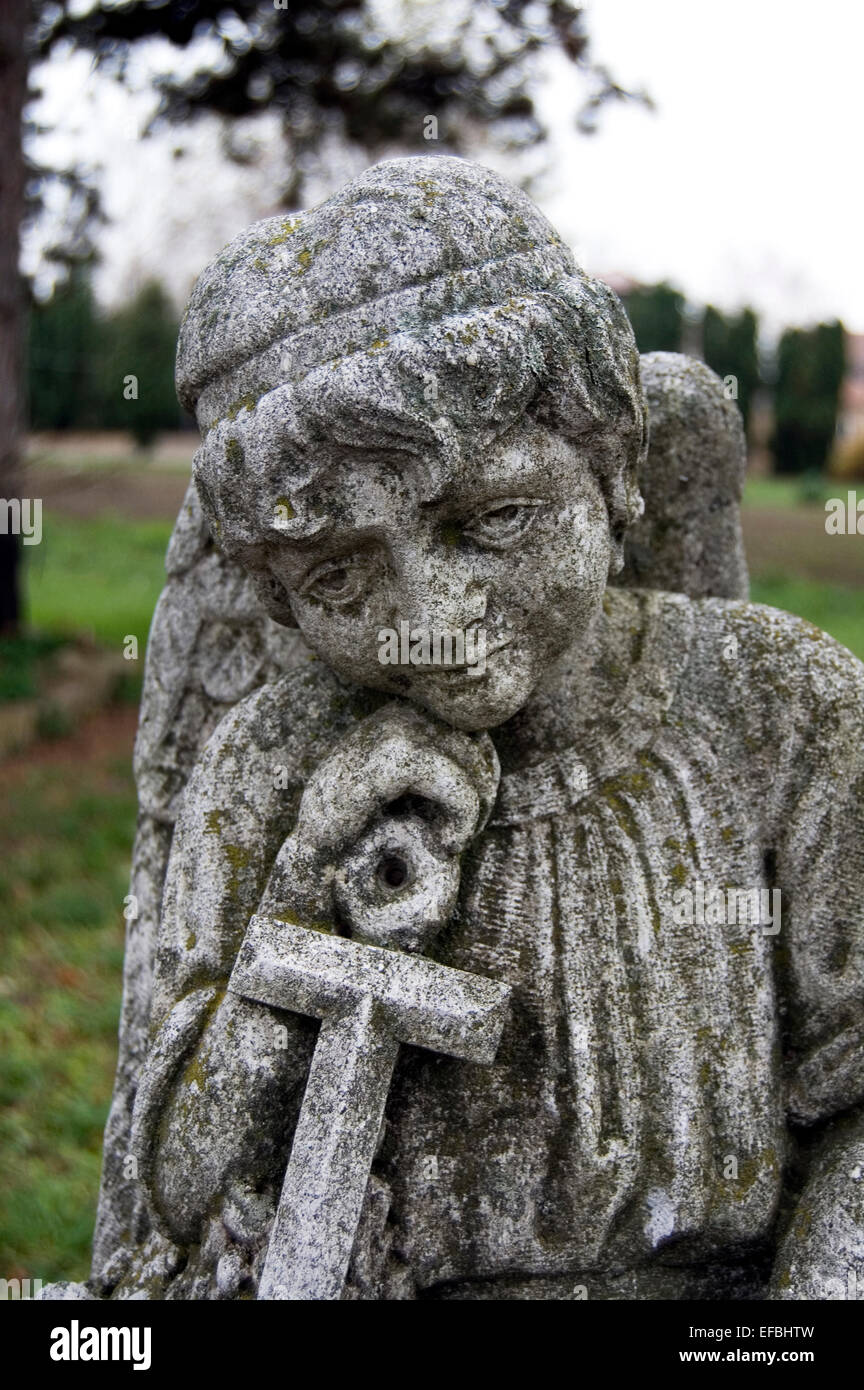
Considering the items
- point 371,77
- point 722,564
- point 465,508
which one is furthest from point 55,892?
point 371,77

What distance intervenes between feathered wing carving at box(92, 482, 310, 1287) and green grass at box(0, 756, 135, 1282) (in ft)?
6.17

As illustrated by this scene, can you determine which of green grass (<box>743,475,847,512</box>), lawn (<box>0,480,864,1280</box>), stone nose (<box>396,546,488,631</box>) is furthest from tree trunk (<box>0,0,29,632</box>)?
green grass (<box>743,475,847,512</box>)

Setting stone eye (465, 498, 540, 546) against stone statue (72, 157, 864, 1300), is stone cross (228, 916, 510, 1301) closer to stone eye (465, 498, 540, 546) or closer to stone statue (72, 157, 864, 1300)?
stone statue (72, 157, 864, 1300)

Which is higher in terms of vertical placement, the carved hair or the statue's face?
the carved hair

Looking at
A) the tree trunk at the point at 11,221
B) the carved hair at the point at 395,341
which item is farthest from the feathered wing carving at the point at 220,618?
the tree trunk at the point at 11,221

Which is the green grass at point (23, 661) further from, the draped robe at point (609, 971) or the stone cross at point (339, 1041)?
the stone cross at point (339, 1041)

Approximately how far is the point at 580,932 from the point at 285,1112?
0.54 meters

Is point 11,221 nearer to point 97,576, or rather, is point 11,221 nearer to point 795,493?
point 97,576

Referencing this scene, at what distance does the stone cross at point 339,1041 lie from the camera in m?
1.88

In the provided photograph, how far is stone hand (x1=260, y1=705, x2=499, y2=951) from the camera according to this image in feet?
6.76

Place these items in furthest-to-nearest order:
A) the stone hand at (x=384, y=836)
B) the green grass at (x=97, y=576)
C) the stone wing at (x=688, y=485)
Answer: the green grass at (x=97, y=576) → the stone wing at (x=688, y=485) → the stone hand at (x=384, y=836)

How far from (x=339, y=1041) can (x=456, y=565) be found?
28.2 inches

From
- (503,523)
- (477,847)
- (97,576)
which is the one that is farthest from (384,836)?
(97,576)

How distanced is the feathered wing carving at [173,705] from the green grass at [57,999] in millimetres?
1881
